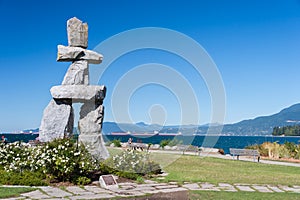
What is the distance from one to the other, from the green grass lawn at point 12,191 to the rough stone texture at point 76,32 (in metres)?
5.89

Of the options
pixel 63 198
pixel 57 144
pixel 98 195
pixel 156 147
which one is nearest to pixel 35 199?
pixel 63 198

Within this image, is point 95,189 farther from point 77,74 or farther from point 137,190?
point 77,74

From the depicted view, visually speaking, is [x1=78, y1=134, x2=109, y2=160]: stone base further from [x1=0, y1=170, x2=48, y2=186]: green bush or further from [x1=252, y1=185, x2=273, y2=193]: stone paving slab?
[x1=252, y1=185, x2=273, y2=193]: stone paving slab

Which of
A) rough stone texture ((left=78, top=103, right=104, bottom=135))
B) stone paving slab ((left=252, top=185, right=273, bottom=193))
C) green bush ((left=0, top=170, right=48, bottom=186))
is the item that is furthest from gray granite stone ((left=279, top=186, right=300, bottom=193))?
green bush ((left=0, top=170, right=48, bottom=186))

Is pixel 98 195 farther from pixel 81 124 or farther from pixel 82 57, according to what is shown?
pixel 82 57

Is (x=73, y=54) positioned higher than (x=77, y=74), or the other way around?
(x=73, y=54)

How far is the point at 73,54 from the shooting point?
1262 centimetres

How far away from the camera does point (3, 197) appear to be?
25.9ft

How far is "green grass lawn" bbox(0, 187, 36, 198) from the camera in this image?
8.11m

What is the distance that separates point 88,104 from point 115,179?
3428 mm

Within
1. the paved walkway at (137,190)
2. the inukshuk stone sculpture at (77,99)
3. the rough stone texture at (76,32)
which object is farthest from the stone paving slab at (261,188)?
the rough stone texture at (76,32)

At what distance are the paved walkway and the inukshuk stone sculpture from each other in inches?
A: 111

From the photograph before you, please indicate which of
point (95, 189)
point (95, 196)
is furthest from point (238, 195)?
point (95, 189)

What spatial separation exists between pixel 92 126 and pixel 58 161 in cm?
313
